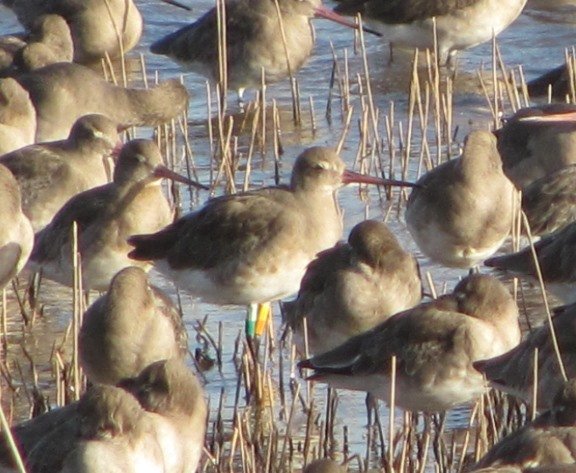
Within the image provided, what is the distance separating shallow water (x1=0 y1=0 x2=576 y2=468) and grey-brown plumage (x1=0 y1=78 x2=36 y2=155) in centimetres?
118

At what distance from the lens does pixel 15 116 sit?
1247 centimetres

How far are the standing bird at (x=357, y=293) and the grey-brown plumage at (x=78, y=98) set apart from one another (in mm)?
4124

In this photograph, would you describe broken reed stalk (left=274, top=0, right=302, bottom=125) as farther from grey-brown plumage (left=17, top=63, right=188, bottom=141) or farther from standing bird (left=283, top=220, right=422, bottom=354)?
standing bird (left=283, top=220, right=422, bottom=354)

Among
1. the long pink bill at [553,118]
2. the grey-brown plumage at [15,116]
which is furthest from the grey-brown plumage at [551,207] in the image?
the grey-brown plumage at [15,116]

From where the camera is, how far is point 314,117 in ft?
47.4

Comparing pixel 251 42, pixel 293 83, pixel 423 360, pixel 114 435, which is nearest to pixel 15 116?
pixel 293 83

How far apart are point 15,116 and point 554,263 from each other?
4.36 meters

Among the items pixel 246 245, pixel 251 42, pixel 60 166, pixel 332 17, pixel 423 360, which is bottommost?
pixel 423 360

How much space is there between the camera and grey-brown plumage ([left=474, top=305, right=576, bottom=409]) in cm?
743

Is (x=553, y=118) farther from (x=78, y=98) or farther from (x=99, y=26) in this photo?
(x=99, y=26)

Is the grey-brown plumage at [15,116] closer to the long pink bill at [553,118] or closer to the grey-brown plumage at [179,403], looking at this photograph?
the long pink bill at [553,118]

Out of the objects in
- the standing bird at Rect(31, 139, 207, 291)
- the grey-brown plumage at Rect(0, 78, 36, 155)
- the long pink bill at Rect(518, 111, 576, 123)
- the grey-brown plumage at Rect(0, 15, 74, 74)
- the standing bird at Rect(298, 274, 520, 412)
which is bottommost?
the standing bird at Rect(298, 274, 520, 412)

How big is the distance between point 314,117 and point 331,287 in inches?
224

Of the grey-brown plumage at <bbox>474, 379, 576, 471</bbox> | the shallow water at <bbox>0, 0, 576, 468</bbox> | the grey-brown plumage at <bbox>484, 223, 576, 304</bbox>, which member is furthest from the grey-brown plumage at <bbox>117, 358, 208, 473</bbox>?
the grey-brown plumage at <bbox>484, 223, 576, 304</bbox>
